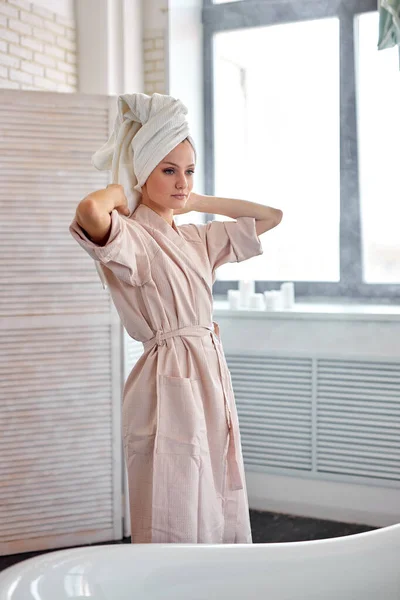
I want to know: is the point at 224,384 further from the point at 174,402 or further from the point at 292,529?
the point at 292,529

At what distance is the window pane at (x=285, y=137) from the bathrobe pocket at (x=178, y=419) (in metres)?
1.92

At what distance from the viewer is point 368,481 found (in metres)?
3.21

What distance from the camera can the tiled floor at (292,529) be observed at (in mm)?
3121

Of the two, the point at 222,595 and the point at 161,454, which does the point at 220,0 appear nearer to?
the point at 161,454

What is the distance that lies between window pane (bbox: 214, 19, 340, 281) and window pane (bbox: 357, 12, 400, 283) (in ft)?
0.45

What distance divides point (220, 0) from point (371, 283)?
1748 millimetres

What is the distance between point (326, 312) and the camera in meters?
3.26

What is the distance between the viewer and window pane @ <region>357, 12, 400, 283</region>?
358cm

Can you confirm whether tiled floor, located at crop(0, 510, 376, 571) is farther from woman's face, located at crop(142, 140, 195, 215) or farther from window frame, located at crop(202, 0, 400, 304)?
woman's face, located at crop(142, 140, 195, 215)

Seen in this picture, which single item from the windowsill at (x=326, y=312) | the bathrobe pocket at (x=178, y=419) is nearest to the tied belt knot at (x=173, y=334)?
the bathrobe pocket at (x=178, y=419)

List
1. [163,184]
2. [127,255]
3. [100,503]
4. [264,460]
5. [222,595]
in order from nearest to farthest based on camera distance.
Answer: [222,595]
[127,255]
[163,184]
[100,503]
[264,460]

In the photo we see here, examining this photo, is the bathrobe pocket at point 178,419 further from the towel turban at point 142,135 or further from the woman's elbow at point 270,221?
the woman's elbow at point 270,221

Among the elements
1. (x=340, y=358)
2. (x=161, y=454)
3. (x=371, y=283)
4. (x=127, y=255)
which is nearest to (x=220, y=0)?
(x=371, y=283)

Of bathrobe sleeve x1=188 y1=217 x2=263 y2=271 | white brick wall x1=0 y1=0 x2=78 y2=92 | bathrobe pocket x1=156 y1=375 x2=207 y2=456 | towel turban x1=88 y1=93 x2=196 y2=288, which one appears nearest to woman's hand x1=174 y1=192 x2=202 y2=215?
bathrobe sleeve x1=188 y1=217 x2=263 y2=271
